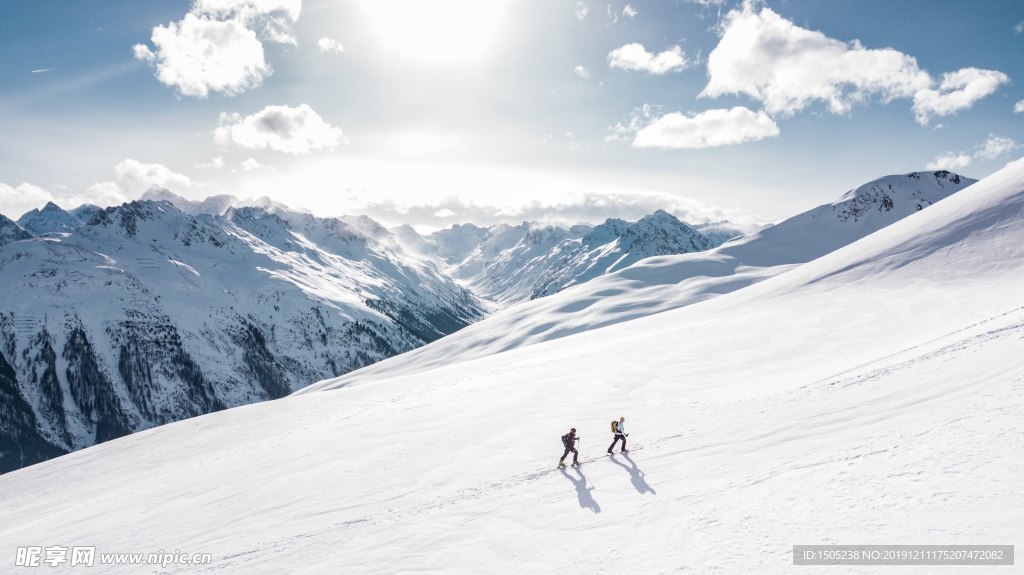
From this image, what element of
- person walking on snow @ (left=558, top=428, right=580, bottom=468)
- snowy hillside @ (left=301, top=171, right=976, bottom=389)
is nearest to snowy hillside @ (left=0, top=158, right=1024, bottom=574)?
person walking on snow @ (left=558, top=428, right=580, bottom=468)

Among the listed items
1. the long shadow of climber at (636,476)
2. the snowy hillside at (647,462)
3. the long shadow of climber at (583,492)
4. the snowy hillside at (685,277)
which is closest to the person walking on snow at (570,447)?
the long shadow of climber at (583,492)

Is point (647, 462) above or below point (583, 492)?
below

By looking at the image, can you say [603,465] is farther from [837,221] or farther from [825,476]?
[837,221]

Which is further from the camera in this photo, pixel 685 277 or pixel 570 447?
pixel 685 277

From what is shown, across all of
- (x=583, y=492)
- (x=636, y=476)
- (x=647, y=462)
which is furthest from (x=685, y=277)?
(x=583, y=492)

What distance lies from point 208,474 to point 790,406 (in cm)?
3000

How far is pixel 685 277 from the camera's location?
122m

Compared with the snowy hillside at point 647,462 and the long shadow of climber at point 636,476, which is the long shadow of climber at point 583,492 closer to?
the snowy hillside at point 647,462

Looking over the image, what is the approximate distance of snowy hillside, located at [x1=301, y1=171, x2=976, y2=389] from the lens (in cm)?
9400

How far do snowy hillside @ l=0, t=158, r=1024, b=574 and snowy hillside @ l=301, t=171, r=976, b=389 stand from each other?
54195mm

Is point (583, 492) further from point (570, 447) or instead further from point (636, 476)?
point (570, 447)

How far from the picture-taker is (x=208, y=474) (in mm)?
26609

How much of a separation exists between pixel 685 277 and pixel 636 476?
4489 inches

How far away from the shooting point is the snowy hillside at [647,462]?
11.2 metres
